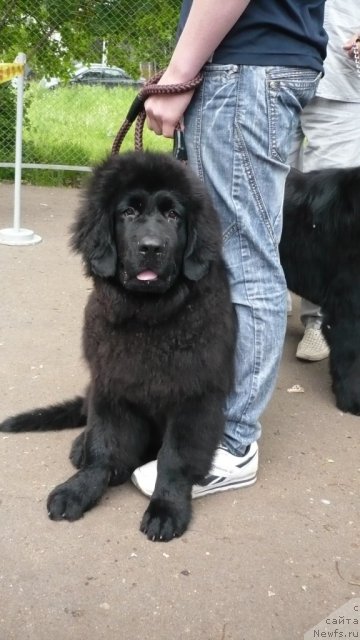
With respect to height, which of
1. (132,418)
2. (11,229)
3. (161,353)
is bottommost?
(11,229)

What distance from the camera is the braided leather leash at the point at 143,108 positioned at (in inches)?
94.2

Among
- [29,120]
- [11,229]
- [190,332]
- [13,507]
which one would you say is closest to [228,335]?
[190,332]

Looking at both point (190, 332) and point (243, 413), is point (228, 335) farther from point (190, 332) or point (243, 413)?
point (243, 413)

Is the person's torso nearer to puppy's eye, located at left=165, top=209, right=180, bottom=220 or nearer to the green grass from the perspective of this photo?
puppy's eye, located at left=165, top=209, right=180, bottom=220

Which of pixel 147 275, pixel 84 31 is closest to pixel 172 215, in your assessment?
pixel 147 275

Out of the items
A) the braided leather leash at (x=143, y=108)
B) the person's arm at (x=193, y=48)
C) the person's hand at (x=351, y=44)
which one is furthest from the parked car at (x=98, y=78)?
the person's arm at (x=193, y=48)

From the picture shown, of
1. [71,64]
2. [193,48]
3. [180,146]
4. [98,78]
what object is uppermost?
[193,48]

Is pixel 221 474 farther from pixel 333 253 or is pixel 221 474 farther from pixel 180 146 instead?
pixel 333 253

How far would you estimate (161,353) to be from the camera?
246 cm

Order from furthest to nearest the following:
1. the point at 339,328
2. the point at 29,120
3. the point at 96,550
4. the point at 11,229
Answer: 1. the point at 29,120
2. the point at 11,229
3. the point at 339,328
4. the point at 96,550

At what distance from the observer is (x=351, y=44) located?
374cm

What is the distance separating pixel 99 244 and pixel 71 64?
20.6ft

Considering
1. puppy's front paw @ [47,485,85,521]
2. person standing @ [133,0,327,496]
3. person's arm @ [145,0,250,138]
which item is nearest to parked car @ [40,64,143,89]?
person standing @ [133,0,327,496]

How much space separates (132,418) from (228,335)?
0.48m
